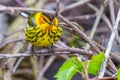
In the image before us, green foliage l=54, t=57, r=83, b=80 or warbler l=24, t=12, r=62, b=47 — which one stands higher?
warbler l=24, t=12, r=62, b=47

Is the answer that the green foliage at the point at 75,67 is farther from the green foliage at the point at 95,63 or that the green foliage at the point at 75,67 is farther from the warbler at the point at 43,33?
the warbler at the point at 43,33

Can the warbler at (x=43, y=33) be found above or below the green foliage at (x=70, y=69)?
above

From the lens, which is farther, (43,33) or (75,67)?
(43,33)

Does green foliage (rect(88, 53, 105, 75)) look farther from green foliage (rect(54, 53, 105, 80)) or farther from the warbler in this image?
the warbler

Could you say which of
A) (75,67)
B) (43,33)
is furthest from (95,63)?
(43,33)

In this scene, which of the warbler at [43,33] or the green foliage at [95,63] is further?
the warbler at [43,33]

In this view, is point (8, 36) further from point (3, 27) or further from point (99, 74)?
point (99, 74)

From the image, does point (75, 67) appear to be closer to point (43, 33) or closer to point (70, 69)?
point (70, 69)

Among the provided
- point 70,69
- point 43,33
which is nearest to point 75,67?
point 70,69

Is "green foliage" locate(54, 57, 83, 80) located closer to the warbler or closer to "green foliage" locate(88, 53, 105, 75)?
"green foliage" locate(88, 53, 105, 75)

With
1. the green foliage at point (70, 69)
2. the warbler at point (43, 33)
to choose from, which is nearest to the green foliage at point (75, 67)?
the green foliage at point (70, 69)

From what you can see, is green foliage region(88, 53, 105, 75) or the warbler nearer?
green foliage region(88, 53, 105, 75)

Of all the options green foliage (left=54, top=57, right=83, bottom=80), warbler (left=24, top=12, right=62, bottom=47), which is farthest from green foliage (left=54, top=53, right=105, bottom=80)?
warbler (left=24, top=12, right=62, bottom=47)

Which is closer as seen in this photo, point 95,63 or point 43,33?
point 95,63
